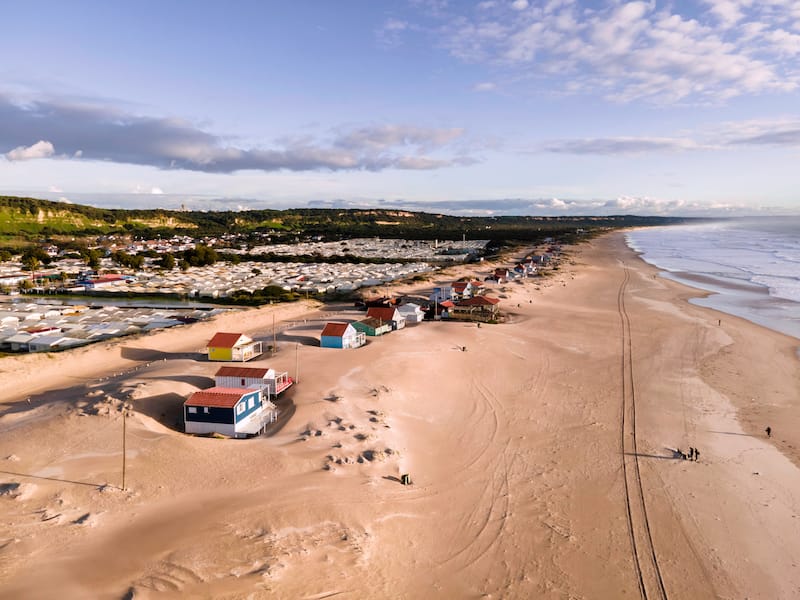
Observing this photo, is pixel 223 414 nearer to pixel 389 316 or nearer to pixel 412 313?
pixel 389 316

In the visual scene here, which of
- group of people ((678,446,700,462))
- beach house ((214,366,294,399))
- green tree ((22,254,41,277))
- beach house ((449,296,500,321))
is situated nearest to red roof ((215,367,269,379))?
beach house ((214,366,294,399))

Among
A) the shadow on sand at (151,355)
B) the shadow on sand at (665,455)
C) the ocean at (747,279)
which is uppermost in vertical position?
the ocean at (747,279)

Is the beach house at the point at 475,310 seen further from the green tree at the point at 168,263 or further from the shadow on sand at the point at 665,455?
the green tree at the point at 168,263

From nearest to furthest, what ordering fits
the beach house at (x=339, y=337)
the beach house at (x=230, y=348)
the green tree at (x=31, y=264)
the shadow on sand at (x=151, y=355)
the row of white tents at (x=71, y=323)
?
1. the beach house at (x=230, y=348)
2. the beach house at (x=339, y=337)
3. the shadow on sand at (x=151, y=355)
4. the row of white tents at (x=71, y=323)
5. the green tree at (x=31, y=264)

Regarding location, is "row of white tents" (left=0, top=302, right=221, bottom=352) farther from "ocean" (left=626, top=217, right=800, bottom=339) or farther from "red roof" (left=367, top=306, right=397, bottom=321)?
"ocean" (left=626, top=217, right=800, bottom=339)

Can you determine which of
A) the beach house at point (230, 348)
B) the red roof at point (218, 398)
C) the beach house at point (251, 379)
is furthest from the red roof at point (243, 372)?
the beach house at point (230, 348)

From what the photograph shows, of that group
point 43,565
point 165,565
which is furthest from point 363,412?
point 43,565

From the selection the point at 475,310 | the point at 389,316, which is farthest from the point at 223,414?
the point at 475,310
